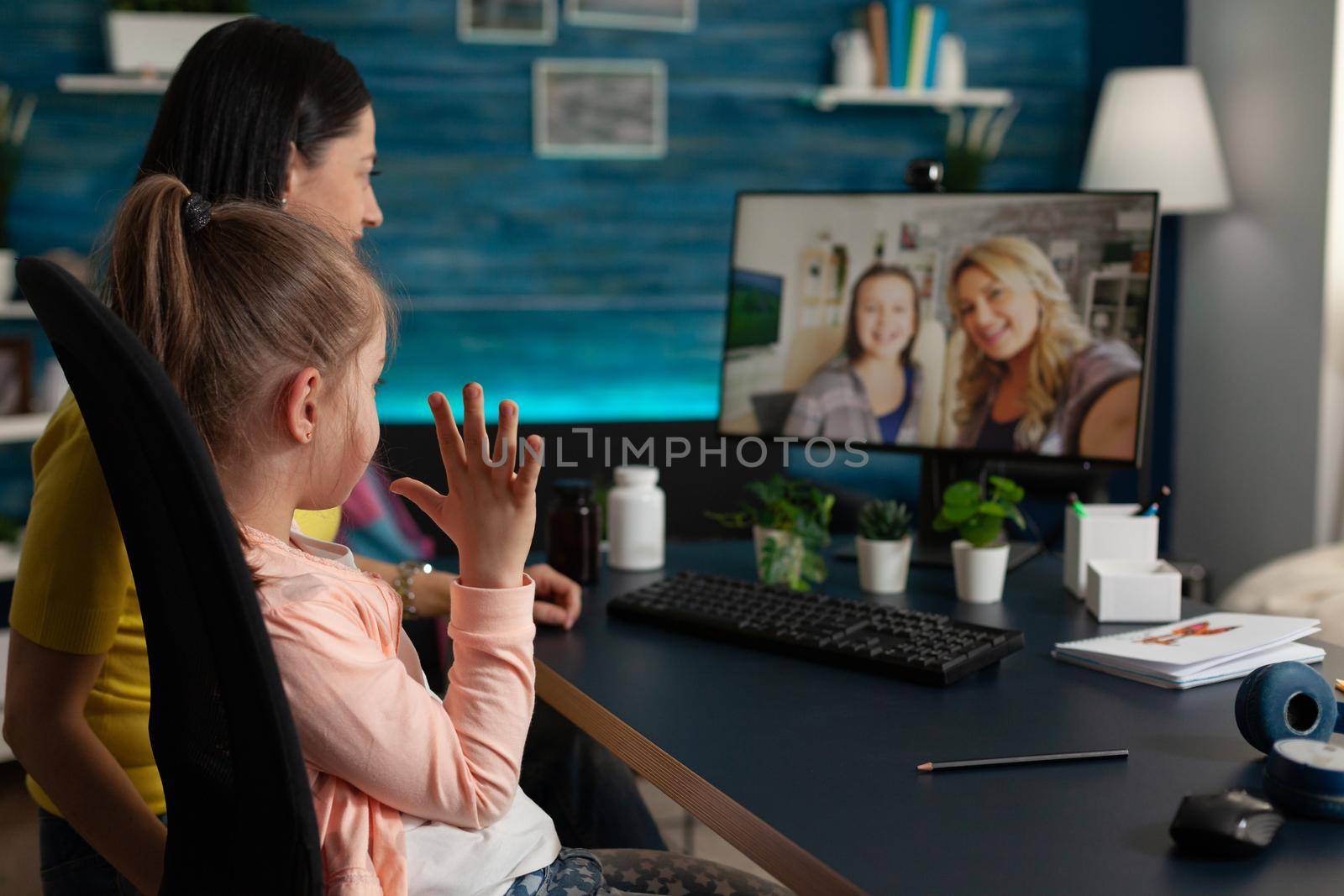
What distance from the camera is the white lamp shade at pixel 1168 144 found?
11.7 ft

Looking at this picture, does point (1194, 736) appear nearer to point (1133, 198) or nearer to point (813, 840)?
point (813, 840)

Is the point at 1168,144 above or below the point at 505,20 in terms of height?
below

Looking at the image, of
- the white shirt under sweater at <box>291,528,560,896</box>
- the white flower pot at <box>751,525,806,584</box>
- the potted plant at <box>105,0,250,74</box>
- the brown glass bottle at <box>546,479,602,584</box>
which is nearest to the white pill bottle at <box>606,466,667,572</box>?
the brown glass bottle at <box>546,479,602,584</box>

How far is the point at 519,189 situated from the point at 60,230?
1.29 metres

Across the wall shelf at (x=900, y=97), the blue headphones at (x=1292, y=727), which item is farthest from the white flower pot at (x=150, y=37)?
the blue headphones at (x=1292, y=727)

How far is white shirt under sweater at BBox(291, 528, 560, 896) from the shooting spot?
92cm

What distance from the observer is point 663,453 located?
3.71m

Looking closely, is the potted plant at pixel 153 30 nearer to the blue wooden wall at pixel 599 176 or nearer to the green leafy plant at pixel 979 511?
the blue wooden wall at pixel 599 176

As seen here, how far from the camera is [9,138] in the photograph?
3311mm

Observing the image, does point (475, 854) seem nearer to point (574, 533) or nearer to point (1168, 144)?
point (574, 533)

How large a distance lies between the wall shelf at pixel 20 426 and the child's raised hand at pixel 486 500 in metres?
2.47

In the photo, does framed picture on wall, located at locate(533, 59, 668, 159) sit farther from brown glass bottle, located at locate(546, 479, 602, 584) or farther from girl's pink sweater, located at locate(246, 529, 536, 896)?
girl's pink sweater, located at locate(246, 529, 536, 896)

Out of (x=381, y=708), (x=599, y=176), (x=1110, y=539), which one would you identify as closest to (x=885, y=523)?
(x=1110, y=539)

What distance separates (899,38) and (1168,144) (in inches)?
34.3
